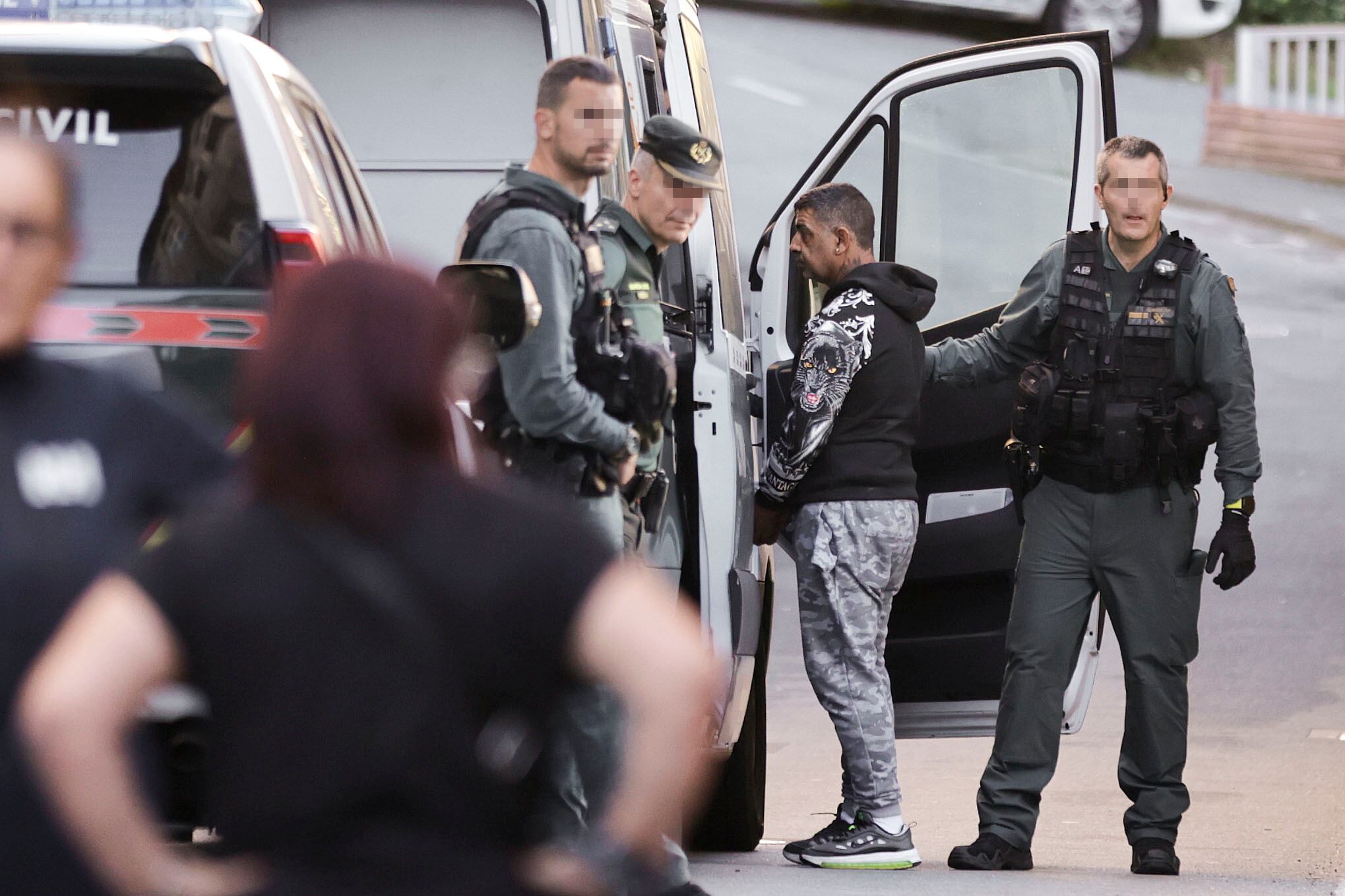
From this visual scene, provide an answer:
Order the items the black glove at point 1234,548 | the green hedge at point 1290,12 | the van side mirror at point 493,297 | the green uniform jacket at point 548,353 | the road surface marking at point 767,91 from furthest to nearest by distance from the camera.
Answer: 1. the green hedge at point 1290,12
2. the road surface marking at point 767,91
3. the black glove at point 1234,548
4. the green uniform jacket at point 548,353
5. the van side mirror at point 493,297

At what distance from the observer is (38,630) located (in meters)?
2.26

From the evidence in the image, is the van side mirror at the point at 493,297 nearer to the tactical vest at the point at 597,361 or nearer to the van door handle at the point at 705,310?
the tactical vest at the point at 597,361

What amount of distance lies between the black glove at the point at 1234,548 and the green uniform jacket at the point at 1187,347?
69 mm

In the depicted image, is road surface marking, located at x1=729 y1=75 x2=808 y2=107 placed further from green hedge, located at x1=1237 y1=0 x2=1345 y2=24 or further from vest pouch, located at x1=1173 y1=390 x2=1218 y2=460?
vest pouch, located at x1=1173 y1=390 x2=1218 y2=460

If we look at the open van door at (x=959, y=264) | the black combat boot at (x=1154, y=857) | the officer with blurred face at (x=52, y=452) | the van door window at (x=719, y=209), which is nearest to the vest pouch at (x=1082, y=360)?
the open van door at (x=959, y=264)

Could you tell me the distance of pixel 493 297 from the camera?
3.73 m

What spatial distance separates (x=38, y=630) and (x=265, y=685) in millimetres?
574

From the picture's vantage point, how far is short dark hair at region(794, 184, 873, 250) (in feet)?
18.5

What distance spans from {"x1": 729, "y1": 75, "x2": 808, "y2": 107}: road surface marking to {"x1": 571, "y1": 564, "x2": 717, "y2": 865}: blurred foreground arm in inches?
742

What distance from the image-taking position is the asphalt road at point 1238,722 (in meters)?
5.59

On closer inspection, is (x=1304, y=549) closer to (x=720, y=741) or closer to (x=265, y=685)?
(x=720, y=741)

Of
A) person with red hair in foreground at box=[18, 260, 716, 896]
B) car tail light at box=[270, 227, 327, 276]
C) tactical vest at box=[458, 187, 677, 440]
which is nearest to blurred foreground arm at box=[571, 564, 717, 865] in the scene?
person with red hair in foreground at box=[18, 260, 716, 896]

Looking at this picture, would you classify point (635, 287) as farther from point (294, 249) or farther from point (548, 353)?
point (294, 249)

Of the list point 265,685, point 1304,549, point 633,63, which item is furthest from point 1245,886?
point 1304,549
